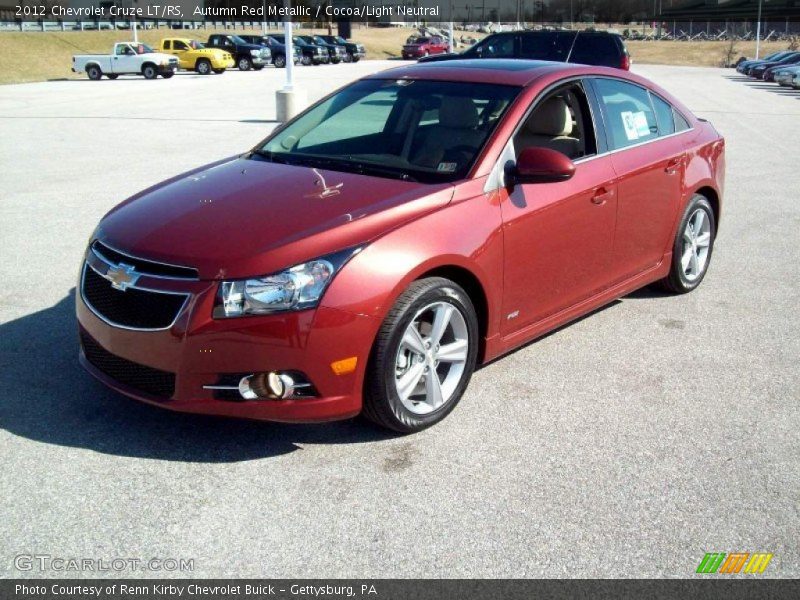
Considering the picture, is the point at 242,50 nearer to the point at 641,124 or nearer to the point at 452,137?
the point at 641,124

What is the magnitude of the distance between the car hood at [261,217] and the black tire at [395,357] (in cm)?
34

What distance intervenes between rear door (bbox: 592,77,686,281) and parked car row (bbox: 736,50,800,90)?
114ft

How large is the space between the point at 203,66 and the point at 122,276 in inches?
1729

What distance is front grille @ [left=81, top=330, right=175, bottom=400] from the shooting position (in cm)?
403

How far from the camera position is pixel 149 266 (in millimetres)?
4074

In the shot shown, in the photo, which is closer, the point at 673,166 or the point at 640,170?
the point at 640,170

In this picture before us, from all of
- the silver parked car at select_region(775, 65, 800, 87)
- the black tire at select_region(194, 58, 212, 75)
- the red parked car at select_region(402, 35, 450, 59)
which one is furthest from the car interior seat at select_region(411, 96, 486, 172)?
the red parked car at select_region(402, 35, 450, 59)

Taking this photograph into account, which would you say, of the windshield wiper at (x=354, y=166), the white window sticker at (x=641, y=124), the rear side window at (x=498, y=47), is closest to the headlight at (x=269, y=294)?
the windshield wiper at (x=354, y=166)

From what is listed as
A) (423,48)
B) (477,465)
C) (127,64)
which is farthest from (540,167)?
(423,48)

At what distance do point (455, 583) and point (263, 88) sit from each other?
30419 mm

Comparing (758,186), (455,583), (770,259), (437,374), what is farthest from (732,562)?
(758,186)

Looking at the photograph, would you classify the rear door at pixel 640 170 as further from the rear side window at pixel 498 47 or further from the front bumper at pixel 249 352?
the rear side window at pixel 498 47

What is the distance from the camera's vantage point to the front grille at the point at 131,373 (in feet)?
13.2

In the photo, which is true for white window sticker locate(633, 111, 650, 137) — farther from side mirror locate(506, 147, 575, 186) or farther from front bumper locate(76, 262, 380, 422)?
front bumper locate(76, 262, 380, 422)
